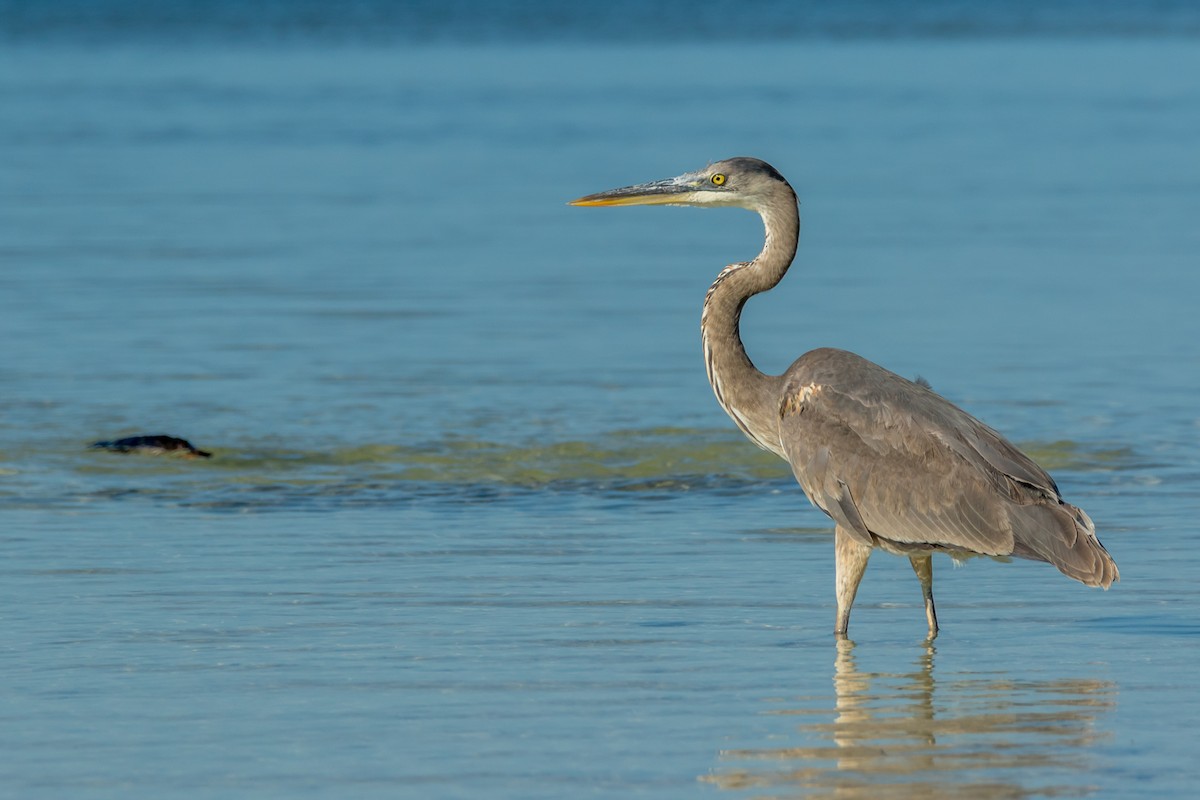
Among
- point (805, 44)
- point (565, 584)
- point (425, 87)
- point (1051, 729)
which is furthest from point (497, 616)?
point (805, 44)

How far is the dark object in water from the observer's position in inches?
456

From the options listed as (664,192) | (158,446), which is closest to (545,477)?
(158,446)

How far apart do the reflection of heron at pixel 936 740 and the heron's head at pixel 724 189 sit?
2429 mm

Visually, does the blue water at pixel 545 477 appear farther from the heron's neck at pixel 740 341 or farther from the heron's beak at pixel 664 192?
the heron's beak at pixel 664 192

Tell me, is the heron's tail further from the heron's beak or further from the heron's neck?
the heron's beak

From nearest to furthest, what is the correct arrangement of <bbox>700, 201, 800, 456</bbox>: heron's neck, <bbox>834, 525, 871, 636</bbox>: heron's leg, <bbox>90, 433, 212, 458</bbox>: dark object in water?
<bbox>834, 525, 871, 636</bbox>: heron's leg → <bbox>700, 201, 800, 456</bbox>: heron's neck → <bbox>90, 433, 212, 458</bbox>: dark object in water

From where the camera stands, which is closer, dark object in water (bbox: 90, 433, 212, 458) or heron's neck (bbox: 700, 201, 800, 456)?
heron's neck (bbox: 700, 201, 800, 456)

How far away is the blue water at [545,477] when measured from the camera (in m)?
6.52

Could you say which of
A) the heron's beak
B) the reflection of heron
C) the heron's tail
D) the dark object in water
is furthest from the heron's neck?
the dark object in water

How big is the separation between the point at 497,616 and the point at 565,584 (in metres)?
0.61

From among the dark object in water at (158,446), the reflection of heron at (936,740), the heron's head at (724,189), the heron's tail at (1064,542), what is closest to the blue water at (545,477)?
the reflection of heron at (936,740)

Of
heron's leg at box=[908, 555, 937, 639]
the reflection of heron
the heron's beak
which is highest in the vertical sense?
the heron's beak

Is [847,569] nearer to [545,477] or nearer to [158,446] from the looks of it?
[545,477]

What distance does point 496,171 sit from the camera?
1107 inches
